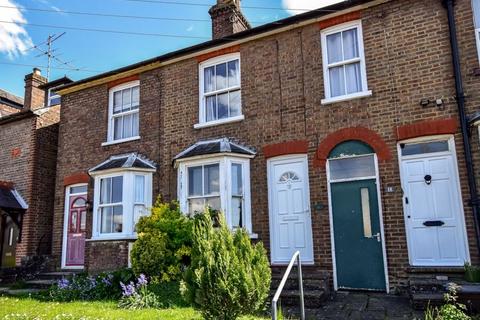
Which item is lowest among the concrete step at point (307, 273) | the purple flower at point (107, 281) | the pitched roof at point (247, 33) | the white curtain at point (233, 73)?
the purple flower at point (107, 281)

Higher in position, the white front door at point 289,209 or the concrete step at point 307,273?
the white front door at point 289,209

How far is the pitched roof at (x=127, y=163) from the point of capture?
11.2 meters

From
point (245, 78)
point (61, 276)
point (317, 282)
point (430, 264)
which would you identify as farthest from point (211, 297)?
point (61, 276)

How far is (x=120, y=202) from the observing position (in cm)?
1123

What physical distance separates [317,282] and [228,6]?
8829mm

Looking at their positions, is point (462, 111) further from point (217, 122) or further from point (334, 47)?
point (217, 122)

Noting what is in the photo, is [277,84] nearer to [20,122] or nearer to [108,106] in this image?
[108,106]

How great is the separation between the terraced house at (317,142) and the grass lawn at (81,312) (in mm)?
2578

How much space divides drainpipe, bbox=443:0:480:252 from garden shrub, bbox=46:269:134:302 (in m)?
7.43

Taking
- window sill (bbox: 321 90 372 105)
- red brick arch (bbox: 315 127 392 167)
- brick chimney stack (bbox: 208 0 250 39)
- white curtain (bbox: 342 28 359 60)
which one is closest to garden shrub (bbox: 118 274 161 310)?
red brick arch (bbox: 315 127 392 167)

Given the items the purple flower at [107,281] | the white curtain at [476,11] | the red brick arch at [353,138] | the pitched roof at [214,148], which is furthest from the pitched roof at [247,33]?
the purple flower at [107,281]

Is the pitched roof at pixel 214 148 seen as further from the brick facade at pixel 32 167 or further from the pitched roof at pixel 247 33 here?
the brick facade at pixel 32 167

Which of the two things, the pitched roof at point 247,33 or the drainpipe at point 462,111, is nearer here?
the drainpipe at point 462,111

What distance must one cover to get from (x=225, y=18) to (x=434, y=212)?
835 cm
